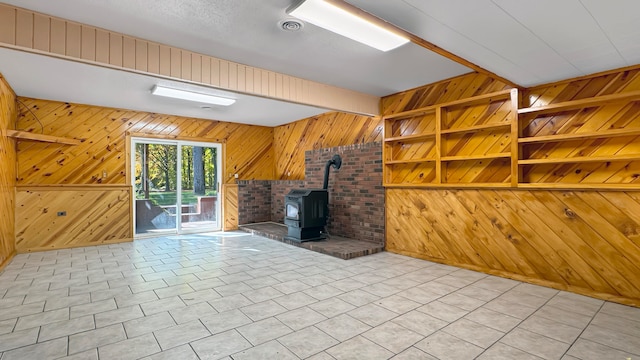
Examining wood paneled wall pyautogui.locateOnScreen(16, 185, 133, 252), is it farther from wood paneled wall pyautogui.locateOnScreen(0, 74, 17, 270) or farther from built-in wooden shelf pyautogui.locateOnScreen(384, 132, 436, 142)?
built-in wooden shelf pyautogui.locateOnScreen(384, 132, 436, 142)

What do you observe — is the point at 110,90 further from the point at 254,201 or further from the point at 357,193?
the point at 357,193

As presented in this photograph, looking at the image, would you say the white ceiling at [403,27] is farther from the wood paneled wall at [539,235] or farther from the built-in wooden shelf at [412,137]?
the wood paneled wall at [539,235]

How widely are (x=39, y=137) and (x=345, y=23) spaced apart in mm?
5367

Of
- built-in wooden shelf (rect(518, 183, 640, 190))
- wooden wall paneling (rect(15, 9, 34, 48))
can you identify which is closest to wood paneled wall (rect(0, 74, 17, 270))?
wooden wall paneling (rect(15, 9, 34, 48))

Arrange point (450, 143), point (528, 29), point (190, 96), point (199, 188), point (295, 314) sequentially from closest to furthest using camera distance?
point (528, 29) → point (295, 314) → point (450, 143) → point (190, 96) → point (199, 188)

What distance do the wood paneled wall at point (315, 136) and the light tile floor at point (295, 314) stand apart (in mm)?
2512

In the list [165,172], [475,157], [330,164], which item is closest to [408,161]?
[475,157]

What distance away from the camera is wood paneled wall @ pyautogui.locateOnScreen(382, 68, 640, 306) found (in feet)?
10.1

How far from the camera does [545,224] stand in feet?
11.5

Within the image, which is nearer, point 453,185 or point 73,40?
point 73,40

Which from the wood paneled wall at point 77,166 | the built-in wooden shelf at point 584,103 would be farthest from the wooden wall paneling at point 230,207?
the built-in wooden shelf at point 584,103

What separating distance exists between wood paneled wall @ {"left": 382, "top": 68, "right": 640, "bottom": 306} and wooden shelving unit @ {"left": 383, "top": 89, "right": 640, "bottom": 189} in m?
0.05

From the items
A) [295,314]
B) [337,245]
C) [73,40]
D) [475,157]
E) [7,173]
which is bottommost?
[295,314]

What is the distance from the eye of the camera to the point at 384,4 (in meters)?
2.20
